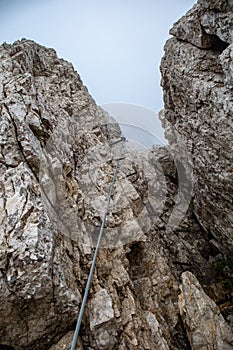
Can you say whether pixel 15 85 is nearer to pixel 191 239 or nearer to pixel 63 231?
pixel 63 231

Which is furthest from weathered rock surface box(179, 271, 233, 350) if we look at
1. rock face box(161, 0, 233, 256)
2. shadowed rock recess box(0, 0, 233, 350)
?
rock face box(161, 0, 233, 256)

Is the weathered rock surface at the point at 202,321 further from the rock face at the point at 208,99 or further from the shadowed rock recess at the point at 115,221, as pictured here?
the rock face at the point at 208,99

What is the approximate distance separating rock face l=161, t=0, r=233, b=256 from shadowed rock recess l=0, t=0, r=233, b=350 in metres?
0.06

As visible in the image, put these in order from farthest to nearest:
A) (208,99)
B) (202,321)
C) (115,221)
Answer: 1. (208,99)
2. (115,221)
3. (202,321)

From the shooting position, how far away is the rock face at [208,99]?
9.98m

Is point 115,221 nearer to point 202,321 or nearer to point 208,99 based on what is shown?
point 202,321

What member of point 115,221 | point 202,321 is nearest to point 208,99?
point 115,221

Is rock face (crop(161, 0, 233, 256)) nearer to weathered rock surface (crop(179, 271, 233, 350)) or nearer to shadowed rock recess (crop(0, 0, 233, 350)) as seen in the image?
shadowed rock recess (crop(0, 0, 233, 350))

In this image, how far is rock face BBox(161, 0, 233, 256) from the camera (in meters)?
9.98

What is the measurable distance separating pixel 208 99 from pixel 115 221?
6665 mm

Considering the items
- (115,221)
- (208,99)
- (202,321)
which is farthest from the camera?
(208,99)

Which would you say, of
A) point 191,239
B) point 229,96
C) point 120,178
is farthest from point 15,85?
point 191,239

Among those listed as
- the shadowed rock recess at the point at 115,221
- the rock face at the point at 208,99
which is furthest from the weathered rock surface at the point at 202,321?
the rock face at the point at 208,99

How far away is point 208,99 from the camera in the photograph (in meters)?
10.5
